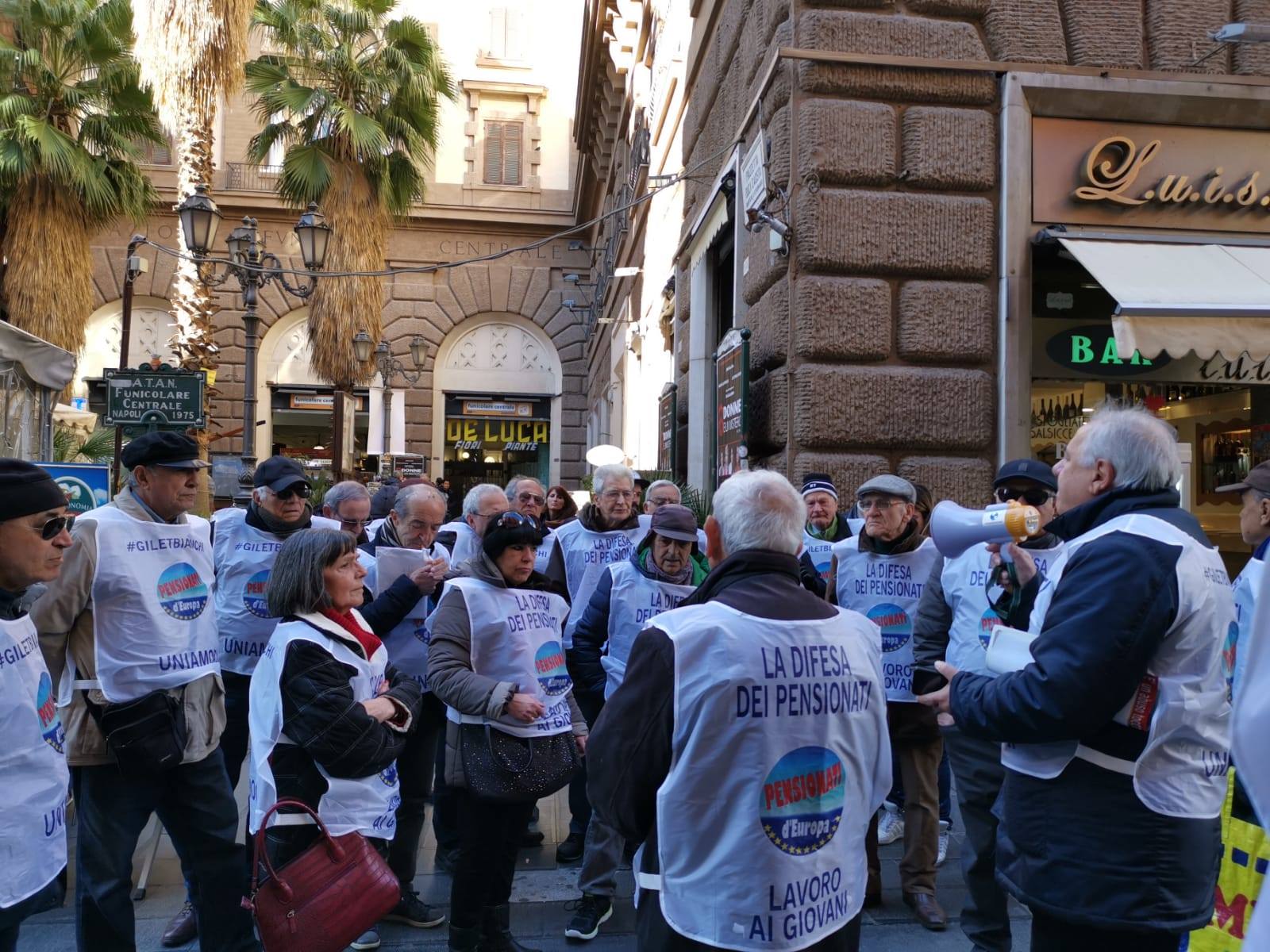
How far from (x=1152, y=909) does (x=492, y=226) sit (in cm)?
2994

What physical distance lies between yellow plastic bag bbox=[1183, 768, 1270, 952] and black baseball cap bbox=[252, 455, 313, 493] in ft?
13.1

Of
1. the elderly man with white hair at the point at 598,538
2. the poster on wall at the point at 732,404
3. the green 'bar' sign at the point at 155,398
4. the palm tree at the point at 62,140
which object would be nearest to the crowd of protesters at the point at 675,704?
the elderly man with white hair at the point at 598,538

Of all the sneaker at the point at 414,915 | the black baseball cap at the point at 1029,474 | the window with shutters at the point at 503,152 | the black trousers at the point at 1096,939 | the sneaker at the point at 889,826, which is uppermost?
the window with shutters at the point at 503,152

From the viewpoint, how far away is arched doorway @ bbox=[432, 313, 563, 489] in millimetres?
29906

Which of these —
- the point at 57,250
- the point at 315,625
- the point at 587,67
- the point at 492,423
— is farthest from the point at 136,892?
the point at 492,423

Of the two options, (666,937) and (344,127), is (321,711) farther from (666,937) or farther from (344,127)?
(344,127)

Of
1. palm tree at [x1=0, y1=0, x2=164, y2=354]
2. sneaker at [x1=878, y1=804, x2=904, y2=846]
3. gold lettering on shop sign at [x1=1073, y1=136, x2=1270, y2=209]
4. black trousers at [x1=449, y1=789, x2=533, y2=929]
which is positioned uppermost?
palm tree at [x1=0, y1=0, x2=164, y2=354]

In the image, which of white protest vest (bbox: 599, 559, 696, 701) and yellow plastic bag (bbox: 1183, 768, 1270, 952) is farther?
white protest vest (bbox: 599, 559, 696, 701)

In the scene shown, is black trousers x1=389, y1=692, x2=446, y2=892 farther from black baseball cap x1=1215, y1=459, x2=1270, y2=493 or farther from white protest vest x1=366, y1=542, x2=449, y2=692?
black baseball cap x1=1215, y1=459, x2=1270, y2=493

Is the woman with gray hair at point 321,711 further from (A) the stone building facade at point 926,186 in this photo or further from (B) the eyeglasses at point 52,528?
Answer: (A) the stone building facade at point 926,186

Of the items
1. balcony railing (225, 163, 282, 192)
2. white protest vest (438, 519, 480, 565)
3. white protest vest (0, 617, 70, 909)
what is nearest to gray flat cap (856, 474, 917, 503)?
white protest vest (438, 519, 480, 565)

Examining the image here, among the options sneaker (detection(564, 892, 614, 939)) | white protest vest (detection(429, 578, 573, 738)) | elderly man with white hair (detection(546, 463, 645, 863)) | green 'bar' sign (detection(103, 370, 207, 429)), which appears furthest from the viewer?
green 'bar' sign (detection(103, 370, 207, 429))

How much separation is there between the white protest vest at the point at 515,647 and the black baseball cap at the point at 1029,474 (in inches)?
79.0

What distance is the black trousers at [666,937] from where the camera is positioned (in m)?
2.37
